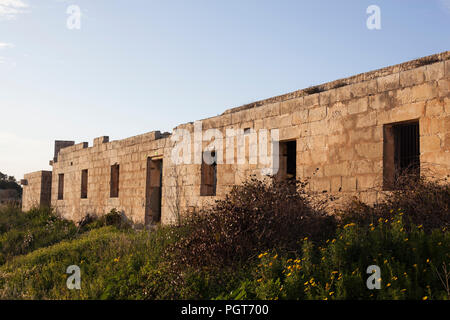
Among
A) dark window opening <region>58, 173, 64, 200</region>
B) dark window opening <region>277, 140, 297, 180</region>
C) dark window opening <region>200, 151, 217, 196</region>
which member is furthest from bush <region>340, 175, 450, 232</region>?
dark window opening <region>58, 173, 64, 200</region>

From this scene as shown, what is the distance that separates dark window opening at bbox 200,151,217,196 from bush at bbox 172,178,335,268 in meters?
3.62

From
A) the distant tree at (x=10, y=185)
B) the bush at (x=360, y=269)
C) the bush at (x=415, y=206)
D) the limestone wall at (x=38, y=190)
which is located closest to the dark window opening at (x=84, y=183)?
the limestone wall at (x=38, y=190)

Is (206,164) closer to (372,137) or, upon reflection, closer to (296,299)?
(372,137)

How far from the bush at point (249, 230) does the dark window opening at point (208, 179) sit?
11.9ft

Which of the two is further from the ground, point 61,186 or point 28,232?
point 61,186

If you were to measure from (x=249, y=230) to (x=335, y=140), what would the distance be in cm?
260

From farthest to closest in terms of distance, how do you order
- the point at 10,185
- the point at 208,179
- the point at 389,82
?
the point at 10,185
the point at 208,179
the point at 389,82

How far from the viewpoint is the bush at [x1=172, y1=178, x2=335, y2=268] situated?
239 inches

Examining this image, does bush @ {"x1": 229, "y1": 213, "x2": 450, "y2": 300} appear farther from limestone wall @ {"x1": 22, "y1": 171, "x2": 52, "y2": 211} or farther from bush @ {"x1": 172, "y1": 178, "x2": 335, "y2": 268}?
limestone wall @ {"x1": 22, "y1": 171, "x2": 52, "y2": 211}

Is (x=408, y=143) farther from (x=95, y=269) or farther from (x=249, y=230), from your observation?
(x=95, y=269)

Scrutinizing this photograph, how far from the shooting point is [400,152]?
7.80 metres

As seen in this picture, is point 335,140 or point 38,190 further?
point 38,190

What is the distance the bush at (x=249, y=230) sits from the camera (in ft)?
19.9

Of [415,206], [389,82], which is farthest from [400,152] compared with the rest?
[415,206]
